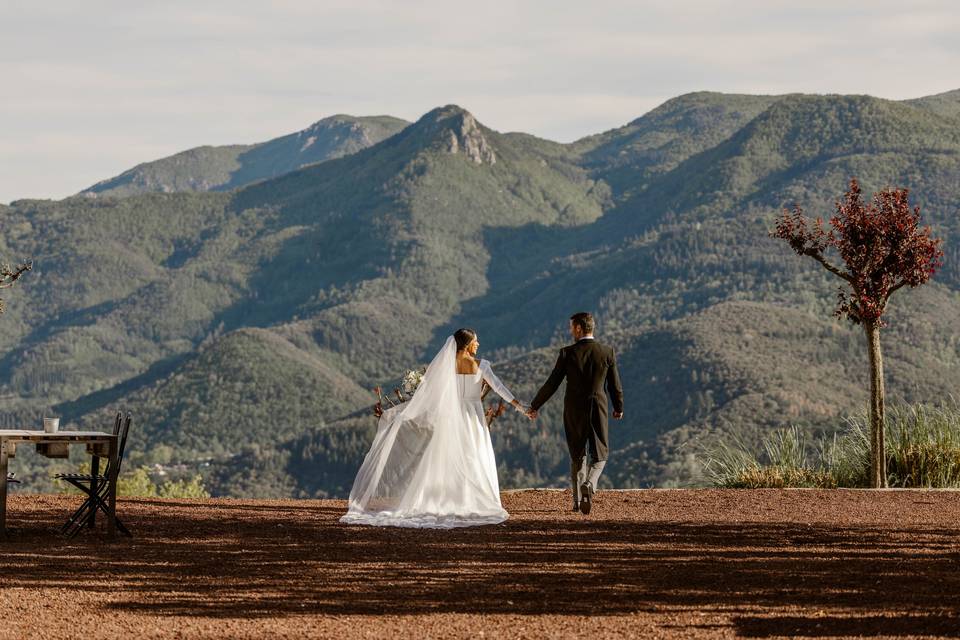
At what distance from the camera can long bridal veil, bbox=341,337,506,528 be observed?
1223cm

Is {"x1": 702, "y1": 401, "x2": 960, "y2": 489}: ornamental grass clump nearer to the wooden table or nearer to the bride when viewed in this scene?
the bride

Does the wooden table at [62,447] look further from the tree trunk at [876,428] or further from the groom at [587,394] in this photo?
the tree trunk at [876,428]

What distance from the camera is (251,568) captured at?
9016 millimetres

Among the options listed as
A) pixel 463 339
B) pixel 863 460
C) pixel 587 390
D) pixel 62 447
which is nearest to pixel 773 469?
pixel 863 460

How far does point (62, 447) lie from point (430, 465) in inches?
131

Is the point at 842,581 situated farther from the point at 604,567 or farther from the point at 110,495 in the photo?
the point at 110,495

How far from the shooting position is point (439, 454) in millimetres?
12508

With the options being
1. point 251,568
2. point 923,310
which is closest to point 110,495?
point 251,568

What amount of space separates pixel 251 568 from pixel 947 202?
13789 cm

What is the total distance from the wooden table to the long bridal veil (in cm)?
226

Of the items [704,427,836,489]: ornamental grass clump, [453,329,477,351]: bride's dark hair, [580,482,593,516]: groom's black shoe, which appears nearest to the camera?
[580,482,593,516]: groom's black shoe

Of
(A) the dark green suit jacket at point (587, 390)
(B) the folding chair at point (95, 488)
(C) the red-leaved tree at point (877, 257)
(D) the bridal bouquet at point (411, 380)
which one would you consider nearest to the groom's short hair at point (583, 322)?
(A) the dark green suit jacket at point (587, 390)

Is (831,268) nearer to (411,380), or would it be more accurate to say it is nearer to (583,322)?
(583,322)

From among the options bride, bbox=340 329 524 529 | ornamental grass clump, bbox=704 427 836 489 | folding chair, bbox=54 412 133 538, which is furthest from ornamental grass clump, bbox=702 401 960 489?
folding chair, bbox=54 412 133 538
